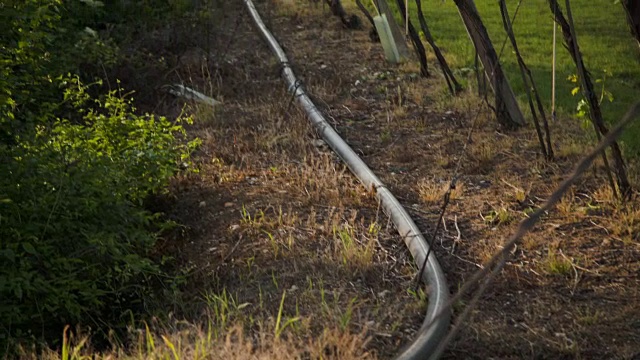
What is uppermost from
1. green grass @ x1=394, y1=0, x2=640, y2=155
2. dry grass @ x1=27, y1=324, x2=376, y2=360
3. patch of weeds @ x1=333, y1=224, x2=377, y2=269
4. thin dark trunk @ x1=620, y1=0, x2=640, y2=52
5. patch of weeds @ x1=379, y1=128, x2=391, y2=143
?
thin dark trunk @ x1=620, y1=0, x2=640, y2=52

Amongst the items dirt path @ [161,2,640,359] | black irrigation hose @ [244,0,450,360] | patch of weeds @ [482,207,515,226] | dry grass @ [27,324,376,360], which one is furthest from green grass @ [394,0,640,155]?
dry grass @ [27,324,376,360]

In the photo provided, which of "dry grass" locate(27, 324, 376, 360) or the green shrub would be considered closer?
"dry grass" locate(27, 324, 376, 360)

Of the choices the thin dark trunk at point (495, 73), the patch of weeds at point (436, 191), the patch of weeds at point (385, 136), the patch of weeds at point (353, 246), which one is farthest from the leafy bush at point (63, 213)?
the thin dark trunk at point (495, 73)

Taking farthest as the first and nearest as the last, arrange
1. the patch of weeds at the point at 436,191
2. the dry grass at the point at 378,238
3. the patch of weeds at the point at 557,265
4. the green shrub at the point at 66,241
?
1. the patch of weeds at the point at 436,191
2. the patch of weeds at the point at 557,265
3. the green shrub at the point at 66,241
4. the dry grass at the point at 378,238

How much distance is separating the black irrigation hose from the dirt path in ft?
0.33

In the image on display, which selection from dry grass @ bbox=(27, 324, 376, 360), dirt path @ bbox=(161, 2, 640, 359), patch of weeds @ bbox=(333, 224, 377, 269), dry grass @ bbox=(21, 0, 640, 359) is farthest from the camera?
patch of weeds @ bbox=(333, 224, 377, 269)

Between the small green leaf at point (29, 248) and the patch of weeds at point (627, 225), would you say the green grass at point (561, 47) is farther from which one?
the small green leaf at point (29, 248)

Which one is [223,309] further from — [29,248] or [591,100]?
[591,100]

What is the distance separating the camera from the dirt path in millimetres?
4684

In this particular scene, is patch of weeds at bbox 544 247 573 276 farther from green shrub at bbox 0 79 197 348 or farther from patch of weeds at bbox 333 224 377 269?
green shrub at bbox 0 79 197 348

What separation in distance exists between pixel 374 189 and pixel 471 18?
2696mm

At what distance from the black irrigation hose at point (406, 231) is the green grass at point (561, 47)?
262 centimetres

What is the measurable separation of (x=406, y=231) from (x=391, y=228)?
0.30 m

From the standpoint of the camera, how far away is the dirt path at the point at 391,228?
15.4ft
